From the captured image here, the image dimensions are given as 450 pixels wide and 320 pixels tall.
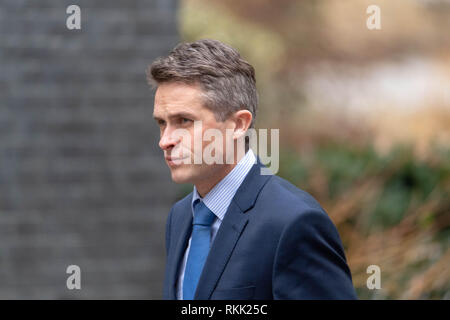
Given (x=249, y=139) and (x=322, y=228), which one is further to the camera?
(x=249, y=139)

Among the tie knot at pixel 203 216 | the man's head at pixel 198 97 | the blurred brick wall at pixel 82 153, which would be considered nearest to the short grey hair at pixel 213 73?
the man's head at pixel 198 97

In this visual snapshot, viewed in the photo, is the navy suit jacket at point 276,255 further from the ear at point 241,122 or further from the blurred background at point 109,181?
the blurred background at point 109,181

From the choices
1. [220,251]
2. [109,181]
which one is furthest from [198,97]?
[109,181]

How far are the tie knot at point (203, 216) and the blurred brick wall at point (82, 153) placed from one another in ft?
10.00

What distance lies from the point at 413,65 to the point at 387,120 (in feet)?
4.59

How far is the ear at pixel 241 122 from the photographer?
1894 millimetres

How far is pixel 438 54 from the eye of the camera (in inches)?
364

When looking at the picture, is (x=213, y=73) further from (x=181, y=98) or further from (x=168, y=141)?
(x=168, y=141)

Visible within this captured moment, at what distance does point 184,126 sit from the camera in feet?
6.03

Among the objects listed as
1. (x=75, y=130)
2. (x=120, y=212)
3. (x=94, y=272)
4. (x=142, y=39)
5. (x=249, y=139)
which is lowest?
(x=94, y=272)

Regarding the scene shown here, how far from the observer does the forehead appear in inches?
71.0

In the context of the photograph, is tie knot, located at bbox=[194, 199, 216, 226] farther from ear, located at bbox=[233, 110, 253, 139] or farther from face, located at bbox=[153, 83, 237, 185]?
ear, located at bbox=[233, 110, 253, 139]

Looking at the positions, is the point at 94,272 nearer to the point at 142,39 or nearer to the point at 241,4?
the point at 142,39

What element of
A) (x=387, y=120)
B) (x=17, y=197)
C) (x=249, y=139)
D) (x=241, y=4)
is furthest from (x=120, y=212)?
(x=241, y=4)
